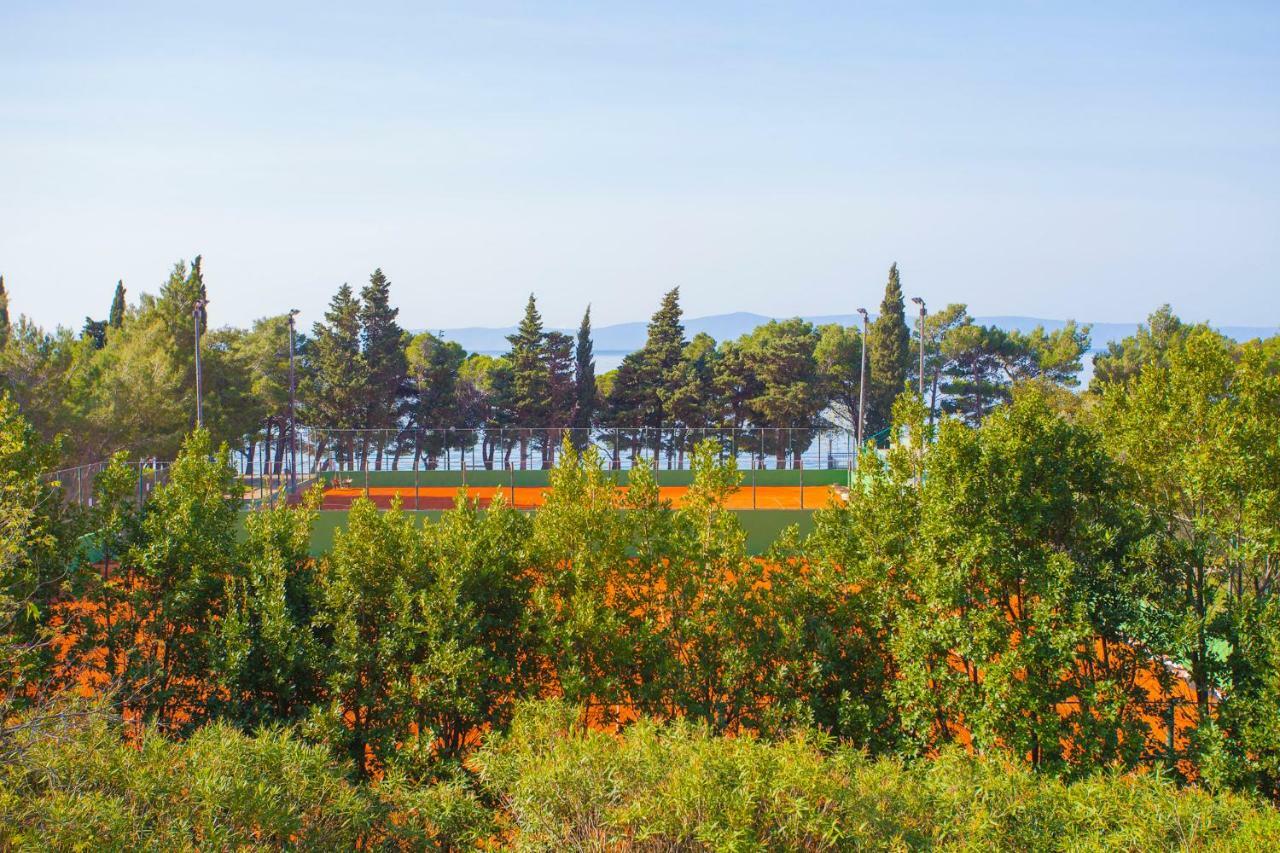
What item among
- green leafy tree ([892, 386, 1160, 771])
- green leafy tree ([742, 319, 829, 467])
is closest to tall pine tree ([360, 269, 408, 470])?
green leafy tree ([742, 319, 829, 467])

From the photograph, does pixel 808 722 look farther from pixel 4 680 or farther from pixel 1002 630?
pixel 4 680

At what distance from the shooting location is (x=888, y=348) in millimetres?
55844

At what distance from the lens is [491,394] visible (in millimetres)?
56656

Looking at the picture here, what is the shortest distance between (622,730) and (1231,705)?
24.2 feet

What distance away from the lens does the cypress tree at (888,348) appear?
55.8m

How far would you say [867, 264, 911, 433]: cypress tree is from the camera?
55.8 metres

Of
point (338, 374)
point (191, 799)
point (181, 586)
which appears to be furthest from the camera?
point (338, 374)

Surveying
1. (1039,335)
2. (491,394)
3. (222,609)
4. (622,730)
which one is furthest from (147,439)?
(1039,335)

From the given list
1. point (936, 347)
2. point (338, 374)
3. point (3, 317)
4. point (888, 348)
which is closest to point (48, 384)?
point (3, 317)

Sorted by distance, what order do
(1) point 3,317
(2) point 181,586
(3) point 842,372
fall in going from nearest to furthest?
(2) point 181,586, (1) point 3,317, (3) point 842,372

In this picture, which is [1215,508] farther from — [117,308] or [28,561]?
[117,308]

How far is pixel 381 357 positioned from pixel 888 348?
2709 cm

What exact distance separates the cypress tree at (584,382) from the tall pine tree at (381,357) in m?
9.34

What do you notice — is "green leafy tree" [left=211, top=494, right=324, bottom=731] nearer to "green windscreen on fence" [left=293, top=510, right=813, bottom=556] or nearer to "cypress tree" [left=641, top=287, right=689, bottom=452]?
"green windscreen on fence" [left=293, top=510, right=813, bottom=556]
